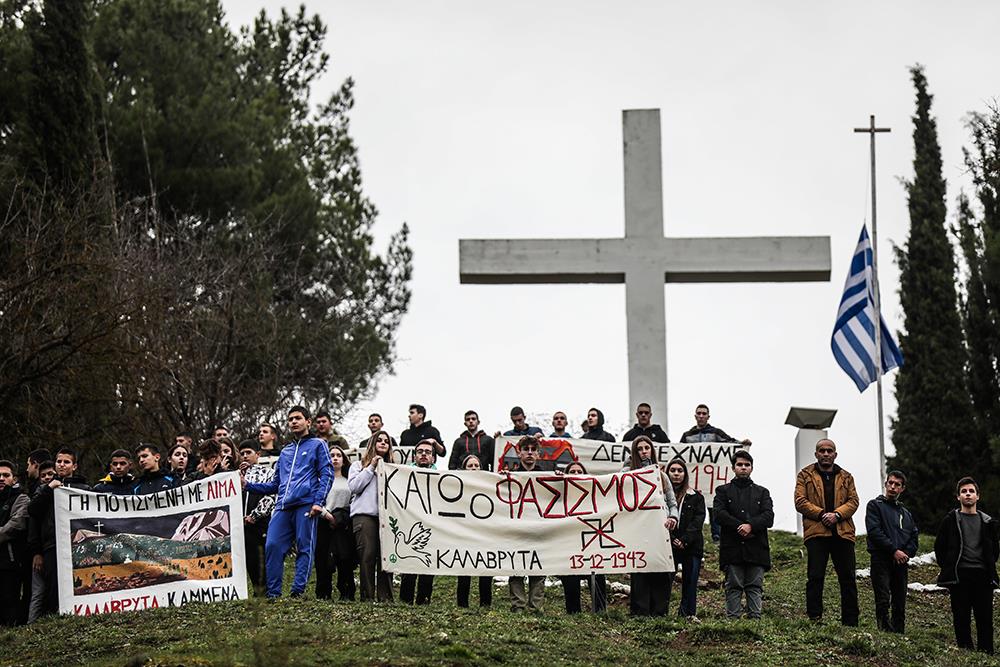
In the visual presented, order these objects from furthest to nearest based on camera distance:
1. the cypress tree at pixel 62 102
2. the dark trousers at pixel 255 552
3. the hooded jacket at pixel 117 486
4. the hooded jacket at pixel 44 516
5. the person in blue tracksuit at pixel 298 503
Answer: the cypress tree at pixel 62 102, the dark trousers at pixel 255 552, the hooded jacket at pixel 117 486, the hooded jacket at pixel 44 516, the person in blue tracksuit at pixel 298 503

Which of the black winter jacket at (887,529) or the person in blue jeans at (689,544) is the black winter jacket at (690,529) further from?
the black winter jacket at (887,529)

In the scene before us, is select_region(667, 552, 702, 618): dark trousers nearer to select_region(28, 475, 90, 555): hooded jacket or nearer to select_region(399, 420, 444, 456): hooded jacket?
select_region(399, 420, 444, 456): hooded jacket

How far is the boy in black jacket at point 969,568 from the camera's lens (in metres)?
16.6

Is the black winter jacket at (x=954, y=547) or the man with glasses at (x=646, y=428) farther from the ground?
the man with glasses at (x=646, y=428)

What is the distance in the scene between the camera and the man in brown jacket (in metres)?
17.0

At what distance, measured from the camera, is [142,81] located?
131 ft

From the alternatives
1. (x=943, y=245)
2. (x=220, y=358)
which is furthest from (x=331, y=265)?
(x=943, y=245)

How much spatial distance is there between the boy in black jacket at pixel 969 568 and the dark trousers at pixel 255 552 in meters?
7.04

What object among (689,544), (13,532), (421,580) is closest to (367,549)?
(421,580)

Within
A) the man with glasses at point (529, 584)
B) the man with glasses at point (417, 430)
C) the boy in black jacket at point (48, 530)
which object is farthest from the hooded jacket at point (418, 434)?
the boy in black jacket at point (48, 530)

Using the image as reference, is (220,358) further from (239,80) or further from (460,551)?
(460,551)

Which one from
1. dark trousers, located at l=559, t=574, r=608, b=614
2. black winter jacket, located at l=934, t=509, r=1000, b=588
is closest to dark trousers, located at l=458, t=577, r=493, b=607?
dark trousers, located at l=559, t=574, r=608, b=614

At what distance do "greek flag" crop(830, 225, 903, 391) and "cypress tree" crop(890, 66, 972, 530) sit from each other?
8834 mm

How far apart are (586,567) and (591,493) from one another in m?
0.79
